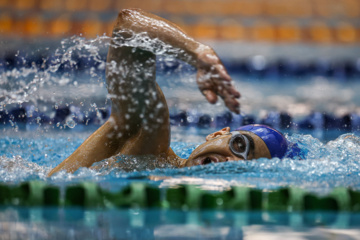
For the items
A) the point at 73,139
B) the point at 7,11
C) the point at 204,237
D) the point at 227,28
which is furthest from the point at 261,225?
the point at 7,11

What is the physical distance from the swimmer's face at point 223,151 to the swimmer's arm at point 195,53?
1.61ft

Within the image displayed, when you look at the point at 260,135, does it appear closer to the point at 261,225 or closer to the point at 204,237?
the point at 261,225

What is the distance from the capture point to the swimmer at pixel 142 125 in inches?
77.3

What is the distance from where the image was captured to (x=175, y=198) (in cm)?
177

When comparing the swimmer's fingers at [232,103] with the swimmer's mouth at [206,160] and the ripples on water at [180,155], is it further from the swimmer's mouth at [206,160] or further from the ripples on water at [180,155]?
the swimmer's mouth at [206,160]

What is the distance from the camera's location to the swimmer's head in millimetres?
2094

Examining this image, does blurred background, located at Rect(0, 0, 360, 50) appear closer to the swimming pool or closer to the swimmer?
the swimming pool

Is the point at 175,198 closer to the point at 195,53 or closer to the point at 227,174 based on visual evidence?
the point at 227,174

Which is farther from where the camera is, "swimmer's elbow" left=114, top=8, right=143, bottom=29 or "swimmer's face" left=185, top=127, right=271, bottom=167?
"swimmer's face" left=185, top=127, right=271, bottom=167

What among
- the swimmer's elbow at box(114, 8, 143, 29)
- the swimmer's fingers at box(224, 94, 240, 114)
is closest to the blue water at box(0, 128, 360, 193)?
the swimmer's fingers at box(224, 94, 240, 114)

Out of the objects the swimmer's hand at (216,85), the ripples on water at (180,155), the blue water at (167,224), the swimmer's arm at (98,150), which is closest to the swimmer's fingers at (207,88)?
the swimmer's hand at (216,85)

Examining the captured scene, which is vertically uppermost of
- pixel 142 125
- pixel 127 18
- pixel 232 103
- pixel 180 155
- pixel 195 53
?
pixel 127 18

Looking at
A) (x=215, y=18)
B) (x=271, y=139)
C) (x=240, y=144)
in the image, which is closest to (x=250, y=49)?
(x=215, y=18)

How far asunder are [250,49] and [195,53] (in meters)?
5.46
